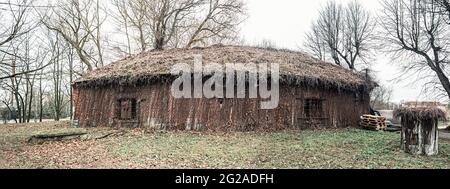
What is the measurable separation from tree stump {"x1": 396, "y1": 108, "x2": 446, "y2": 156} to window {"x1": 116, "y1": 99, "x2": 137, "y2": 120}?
41.3ft

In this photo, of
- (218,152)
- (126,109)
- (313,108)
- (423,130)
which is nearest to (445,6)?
(313,108)

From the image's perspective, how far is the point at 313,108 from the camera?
18.1 meters

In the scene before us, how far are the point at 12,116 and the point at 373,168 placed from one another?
42.9 metres

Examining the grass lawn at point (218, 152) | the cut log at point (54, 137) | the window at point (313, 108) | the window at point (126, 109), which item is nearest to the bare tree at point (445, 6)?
the window at point (313, 108)

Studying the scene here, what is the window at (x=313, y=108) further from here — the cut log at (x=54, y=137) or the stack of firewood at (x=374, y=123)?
the cut log at (x=54, y=137)

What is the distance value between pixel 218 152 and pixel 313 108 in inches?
326

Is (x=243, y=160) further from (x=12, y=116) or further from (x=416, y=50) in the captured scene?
(x=12, y=116)

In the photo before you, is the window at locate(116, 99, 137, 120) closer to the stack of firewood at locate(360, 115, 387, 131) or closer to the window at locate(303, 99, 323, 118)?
the window at locate(303, 99, 323, 118)

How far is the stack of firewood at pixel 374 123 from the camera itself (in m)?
18.8

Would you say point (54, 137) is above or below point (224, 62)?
A: below

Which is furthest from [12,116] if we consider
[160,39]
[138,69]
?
[138,69]

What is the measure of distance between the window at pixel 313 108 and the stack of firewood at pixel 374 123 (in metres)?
2.99
